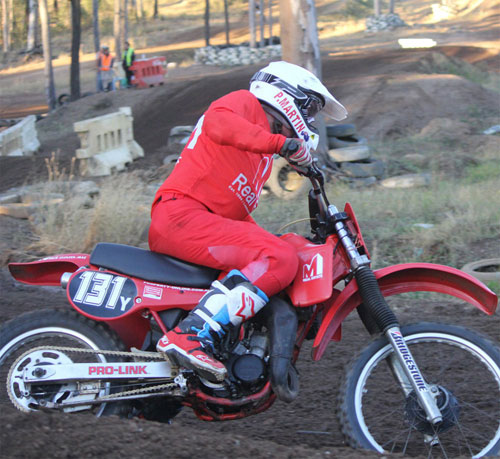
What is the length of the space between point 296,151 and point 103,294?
1241 millimetres

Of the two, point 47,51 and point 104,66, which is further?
point 104,66

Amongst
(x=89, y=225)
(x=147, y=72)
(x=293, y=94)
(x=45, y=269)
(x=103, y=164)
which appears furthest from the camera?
(x=147, y=72)

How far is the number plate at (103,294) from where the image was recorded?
3.53 metres

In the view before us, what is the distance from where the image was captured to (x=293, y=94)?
350cm

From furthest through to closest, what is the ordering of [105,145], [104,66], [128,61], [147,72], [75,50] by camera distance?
[104,66]
[147,72]
[128,61]
[75,50]
[105,145]

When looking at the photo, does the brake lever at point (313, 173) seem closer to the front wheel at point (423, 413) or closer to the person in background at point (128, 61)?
the front wheel at point (423, 413)

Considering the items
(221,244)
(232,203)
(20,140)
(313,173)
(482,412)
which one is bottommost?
(20,140)

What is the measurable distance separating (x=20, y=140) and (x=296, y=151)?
1601cm

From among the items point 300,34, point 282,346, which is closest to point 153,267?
point 282,346

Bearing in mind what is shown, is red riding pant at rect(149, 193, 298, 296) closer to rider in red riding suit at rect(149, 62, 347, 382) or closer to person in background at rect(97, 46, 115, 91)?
rider in red riding suit at rect(149, 62, 347, 382)

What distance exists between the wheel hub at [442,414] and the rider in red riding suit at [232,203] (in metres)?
0.86

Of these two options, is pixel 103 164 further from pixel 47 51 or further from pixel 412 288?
pixel 47 51

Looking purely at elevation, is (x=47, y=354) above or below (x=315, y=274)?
below

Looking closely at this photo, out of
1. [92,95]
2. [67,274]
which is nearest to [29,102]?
[92,95]
